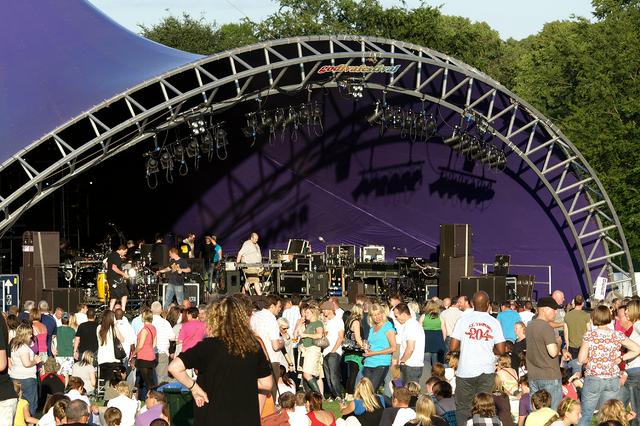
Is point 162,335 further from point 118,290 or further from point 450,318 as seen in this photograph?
point 118,290

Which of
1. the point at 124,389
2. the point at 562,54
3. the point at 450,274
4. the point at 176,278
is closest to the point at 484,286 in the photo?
the point at 450,274

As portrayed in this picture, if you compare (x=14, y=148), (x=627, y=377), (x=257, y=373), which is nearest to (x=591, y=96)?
(x=14, y=148)

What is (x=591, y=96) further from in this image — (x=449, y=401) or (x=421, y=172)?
(x=449, y=401)

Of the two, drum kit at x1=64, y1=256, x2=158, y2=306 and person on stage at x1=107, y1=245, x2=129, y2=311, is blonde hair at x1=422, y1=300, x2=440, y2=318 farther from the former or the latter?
drum kit at x1=64, y1=256, x2=158, y2=306

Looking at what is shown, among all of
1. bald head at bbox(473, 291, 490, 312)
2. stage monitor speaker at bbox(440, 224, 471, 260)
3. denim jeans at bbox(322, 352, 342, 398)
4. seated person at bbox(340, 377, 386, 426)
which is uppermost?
bald head at bbox(473, 291, 490, 312)

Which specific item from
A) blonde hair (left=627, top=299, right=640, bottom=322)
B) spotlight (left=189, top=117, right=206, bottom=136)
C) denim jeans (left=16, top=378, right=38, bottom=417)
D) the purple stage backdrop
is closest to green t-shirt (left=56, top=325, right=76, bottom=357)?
denim jeans (left=16, top=378, right=38, bottom=417)

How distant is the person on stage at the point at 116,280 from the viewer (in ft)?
80.3

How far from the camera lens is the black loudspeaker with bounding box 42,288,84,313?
23469mm

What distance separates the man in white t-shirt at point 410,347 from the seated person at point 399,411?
3.55m

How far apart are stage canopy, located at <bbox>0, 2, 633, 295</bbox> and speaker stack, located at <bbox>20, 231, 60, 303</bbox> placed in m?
1.04

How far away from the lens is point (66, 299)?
23.6 metres

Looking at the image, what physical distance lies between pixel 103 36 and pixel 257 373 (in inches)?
749

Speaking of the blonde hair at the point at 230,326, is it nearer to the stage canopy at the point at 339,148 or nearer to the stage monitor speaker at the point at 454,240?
the stage canopy at the point at 339,148

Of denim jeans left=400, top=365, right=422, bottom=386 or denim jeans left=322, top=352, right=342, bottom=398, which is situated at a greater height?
denim jeans left=400, top=365, right=422, bottom=386
